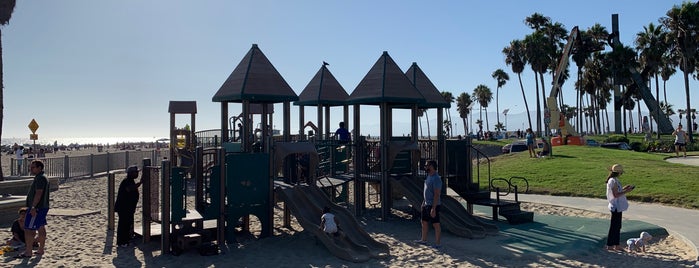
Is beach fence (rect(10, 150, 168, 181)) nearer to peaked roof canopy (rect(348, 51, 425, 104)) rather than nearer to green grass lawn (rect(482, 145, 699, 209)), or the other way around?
peaked roof canopy (rect(348, 51, 425, 104))

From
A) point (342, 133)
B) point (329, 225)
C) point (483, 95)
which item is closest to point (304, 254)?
point (329, 225)

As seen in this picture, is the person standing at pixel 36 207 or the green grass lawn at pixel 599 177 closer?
the person standing at pixel 36 207

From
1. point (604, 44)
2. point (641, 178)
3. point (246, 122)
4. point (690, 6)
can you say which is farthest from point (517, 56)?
point (246, 122)

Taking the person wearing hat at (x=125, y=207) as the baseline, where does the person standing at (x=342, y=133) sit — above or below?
above

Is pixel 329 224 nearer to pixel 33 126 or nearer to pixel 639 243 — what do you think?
pixel 639 243

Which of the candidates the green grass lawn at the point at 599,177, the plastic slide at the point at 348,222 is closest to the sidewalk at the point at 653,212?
the green grass lawn at the point at 599,177

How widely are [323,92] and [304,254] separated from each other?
8.41 meters

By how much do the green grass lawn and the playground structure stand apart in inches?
239

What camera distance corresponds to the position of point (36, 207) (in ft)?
32.0

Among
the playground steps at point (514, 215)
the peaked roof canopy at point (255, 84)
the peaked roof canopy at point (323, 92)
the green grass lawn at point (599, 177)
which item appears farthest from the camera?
the peaked roof canopy at point (323, 92)

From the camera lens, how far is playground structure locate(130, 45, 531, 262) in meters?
10.8

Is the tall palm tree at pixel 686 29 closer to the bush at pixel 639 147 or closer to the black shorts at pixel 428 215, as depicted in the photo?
the bush at pixel 639 147

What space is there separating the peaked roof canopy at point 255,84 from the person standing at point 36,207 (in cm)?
454

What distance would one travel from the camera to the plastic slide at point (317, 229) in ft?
33.6
